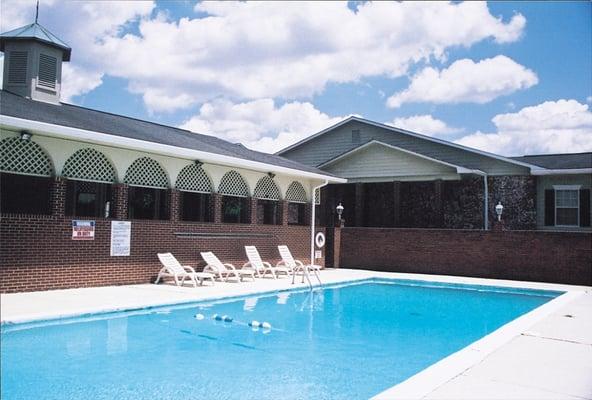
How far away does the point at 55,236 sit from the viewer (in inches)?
460

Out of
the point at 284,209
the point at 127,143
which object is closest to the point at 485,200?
the point at 284,209

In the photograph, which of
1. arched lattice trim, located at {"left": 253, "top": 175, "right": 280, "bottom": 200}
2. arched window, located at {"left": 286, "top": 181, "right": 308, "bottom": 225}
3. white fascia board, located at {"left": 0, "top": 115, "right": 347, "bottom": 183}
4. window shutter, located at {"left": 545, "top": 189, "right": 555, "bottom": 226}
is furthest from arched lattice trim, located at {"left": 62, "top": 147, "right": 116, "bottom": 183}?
window shutter, located at {"left": 545, "top": 189, "right": 555, "bottom": 226}

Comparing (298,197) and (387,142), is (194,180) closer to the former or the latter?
(298,197)

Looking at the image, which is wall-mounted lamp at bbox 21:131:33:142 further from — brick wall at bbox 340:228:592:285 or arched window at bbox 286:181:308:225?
brick wall at bbox 340:228:592:285

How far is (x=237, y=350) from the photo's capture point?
7957 mm

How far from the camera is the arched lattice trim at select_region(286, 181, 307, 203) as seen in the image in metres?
19.3

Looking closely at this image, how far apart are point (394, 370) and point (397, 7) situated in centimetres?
579

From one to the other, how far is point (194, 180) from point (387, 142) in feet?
40.0

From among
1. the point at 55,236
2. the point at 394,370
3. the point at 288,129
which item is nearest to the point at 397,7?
the point at 394,370

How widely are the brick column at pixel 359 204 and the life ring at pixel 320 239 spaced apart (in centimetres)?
272

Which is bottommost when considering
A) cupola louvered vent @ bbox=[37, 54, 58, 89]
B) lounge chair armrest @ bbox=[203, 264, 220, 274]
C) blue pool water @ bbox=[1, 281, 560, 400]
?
blue pool water @ bbox=[1, 281, 560, 400]

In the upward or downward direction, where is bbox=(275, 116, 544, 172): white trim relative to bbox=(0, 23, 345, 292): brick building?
upward

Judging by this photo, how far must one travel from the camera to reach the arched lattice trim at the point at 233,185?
1641 centimetres

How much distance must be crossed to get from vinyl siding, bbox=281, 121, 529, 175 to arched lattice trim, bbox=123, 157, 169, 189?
507 inches
